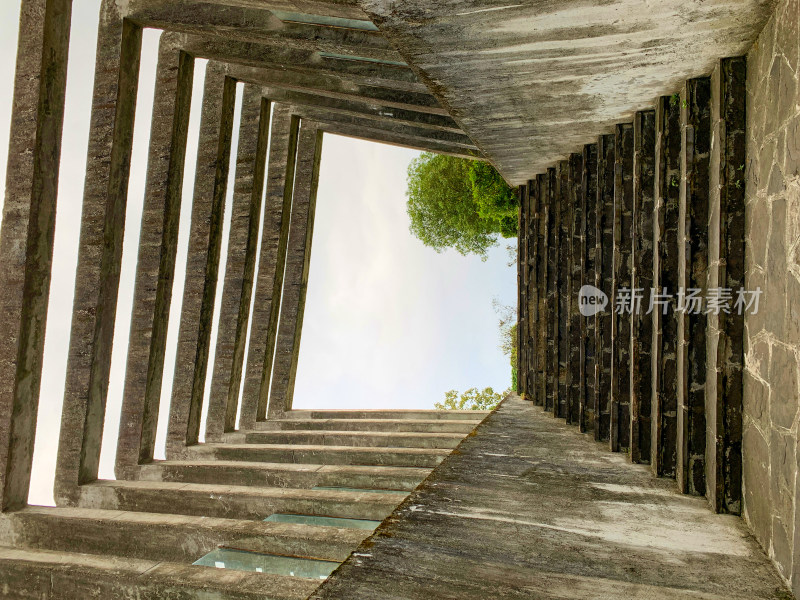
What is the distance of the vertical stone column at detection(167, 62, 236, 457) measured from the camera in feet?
31.5

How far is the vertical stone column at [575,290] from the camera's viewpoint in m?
8.17

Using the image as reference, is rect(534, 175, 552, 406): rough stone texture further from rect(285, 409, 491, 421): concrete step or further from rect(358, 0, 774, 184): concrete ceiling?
rect(358, 0, 774, 184): concrete ceiling

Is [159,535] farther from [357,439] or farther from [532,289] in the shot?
[532,289]

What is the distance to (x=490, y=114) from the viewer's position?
20.6ft

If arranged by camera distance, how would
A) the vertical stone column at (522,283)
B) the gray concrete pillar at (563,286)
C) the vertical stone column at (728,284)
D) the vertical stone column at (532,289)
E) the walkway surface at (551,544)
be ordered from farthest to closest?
the vertical stone column at (522,283), the vertical stone column at (532,289), the gray concrete pillar at (563,286), the vertical stone column at (728,284), the walkway surface at (551,544)

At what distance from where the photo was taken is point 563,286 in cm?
889

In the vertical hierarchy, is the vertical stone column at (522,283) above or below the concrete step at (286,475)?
above

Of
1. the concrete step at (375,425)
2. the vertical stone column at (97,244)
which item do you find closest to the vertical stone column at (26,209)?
the vertical stone column at (97,244)

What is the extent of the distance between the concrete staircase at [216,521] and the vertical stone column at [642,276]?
8.08 feet

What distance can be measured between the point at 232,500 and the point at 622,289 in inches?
201

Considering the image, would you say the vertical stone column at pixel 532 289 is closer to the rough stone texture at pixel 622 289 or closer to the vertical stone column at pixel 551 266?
the vertical stone column at pixel 551 266

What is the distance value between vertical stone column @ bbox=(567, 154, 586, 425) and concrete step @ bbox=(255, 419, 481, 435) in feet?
7.39

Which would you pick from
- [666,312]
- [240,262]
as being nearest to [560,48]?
[666,312]

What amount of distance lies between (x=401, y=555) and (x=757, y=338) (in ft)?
8.87
